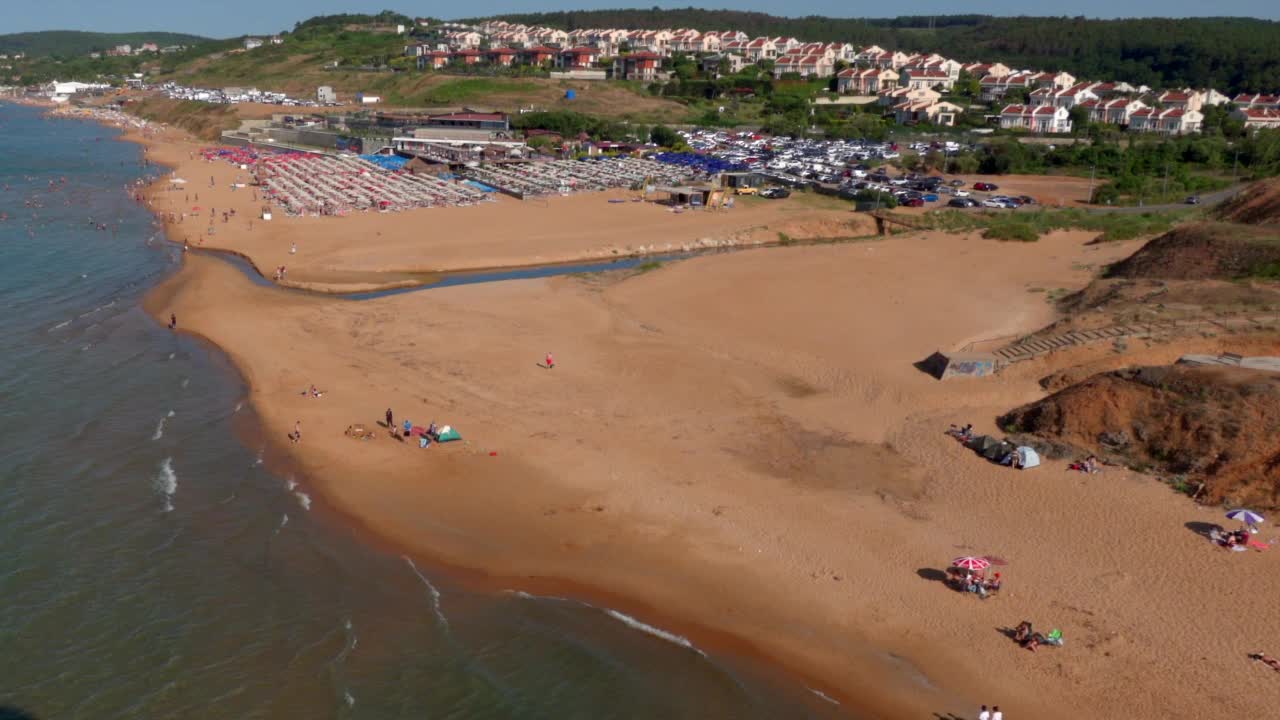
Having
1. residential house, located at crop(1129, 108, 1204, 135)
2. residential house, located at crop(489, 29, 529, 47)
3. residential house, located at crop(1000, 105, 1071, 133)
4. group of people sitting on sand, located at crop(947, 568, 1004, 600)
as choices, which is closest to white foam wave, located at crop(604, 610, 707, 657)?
group of people sitting on sand, located at crop(947, 568, 1004, 600)

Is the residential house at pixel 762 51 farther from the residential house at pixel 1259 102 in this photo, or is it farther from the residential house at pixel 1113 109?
the residential house at pixel 1259 102

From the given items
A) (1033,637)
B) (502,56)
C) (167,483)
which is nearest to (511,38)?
(502,56)

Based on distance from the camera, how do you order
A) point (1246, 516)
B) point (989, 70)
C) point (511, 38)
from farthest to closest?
point (511, 38), point (989, 70), point (1246, 516)

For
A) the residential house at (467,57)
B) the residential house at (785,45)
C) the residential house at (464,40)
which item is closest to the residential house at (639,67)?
the residential house at (467,57)

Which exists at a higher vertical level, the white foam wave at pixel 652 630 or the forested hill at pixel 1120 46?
the forested hill at pixel 1120 46

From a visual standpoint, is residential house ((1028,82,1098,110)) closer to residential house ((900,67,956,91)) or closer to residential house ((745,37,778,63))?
residential house ((900,67,956,91))

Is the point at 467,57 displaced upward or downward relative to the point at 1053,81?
upward

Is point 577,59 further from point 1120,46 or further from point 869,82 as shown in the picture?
point 1120,46
